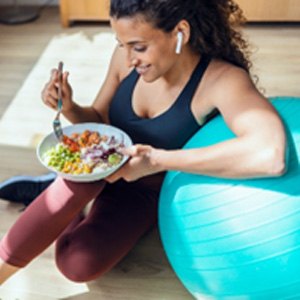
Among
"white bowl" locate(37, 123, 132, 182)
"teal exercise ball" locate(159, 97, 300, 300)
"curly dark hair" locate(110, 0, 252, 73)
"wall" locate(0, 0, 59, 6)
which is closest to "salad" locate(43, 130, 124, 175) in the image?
"white bowl" locate(37, 123, 132, 182)

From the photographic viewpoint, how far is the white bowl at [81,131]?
116 cm

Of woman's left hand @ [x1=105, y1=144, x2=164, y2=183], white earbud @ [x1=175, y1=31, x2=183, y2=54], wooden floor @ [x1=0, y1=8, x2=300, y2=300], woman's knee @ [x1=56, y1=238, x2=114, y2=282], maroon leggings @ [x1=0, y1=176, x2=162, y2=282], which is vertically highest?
white earbud @ [x1=175, y1=31, x2=183, y2=54]

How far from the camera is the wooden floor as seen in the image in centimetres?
133

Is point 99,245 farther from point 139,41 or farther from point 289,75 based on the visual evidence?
point 289,75

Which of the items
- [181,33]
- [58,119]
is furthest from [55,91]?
[181,33]

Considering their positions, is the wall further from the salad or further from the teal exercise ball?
the teal exercise ball

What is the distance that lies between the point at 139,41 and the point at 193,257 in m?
0.45

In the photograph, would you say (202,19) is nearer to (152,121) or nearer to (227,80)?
(227,80)

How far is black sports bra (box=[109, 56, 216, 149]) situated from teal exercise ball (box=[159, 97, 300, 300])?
0.08 metres

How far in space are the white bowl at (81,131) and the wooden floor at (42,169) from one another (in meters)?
0.33

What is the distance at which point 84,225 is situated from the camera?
1314mm

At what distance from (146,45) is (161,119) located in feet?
0.66

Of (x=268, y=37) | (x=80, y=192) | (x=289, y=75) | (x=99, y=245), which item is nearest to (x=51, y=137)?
(x=80, y=192)

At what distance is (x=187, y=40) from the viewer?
1100 millimetres
